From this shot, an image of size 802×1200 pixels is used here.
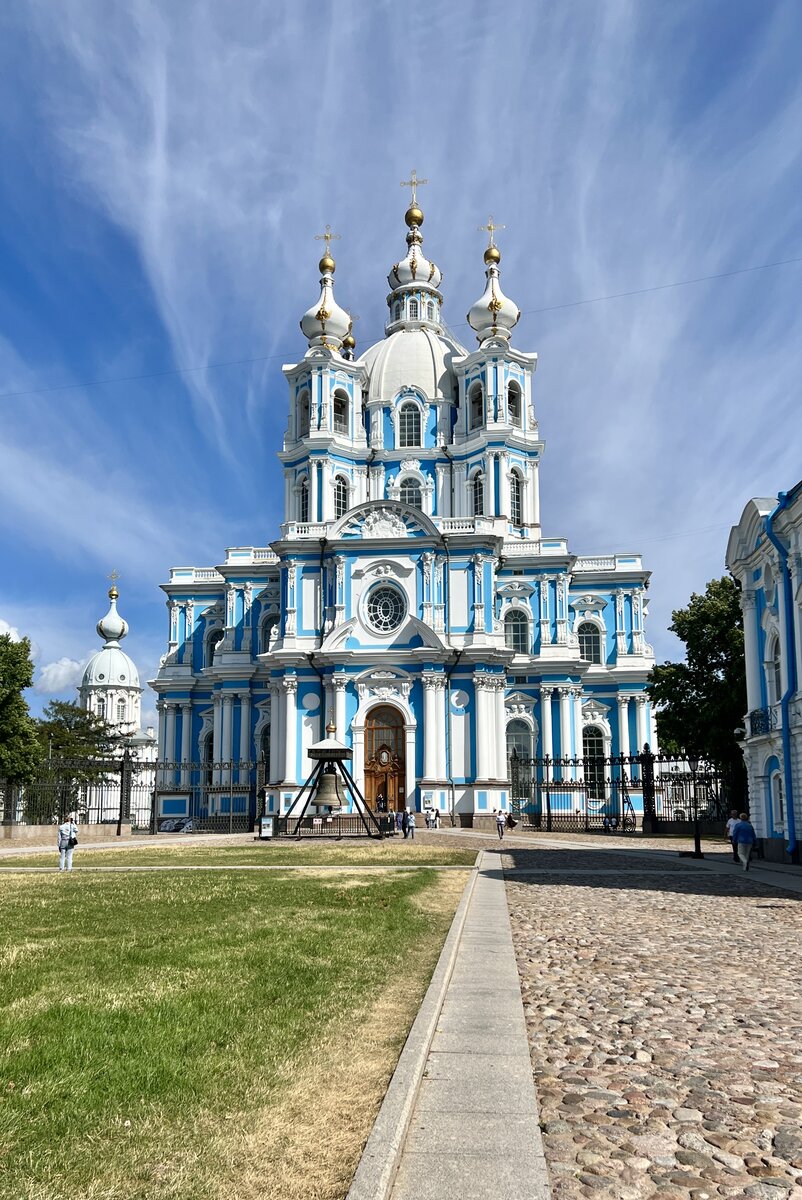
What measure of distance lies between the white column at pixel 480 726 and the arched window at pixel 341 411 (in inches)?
677

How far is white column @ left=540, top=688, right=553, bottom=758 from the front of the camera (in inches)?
1919

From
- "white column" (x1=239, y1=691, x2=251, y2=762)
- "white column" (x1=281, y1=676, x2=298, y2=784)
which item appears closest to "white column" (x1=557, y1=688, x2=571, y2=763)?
"white column" (x1=281, y1=676, x2=298, y2=784)

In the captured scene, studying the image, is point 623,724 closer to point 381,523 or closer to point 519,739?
point 519,739

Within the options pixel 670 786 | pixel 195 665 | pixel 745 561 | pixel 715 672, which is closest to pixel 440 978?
pixel 745 561

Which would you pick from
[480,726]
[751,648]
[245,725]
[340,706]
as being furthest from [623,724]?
[751,648]

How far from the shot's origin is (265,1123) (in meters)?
4.88

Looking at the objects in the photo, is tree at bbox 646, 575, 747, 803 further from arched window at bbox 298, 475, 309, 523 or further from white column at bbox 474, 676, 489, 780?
arched window at bbox 298, 475, 309, 523

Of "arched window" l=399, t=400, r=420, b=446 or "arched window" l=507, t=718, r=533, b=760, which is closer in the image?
"arched window" l=507, t=718, r=533, b=760

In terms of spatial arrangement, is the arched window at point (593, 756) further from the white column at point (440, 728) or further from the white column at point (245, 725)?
the white column at point (245, 725)

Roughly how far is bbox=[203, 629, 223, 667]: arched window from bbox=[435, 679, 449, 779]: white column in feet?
Result: 50.4

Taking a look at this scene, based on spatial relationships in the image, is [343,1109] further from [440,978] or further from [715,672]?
[715,672]

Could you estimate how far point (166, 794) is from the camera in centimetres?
5056

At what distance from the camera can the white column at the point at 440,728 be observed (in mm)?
43819

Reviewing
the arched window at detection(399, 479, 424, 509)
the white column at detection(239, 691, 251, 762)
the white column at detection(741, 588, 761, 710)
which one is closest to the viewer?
the white column at detection(741, 588, 761, 710)
